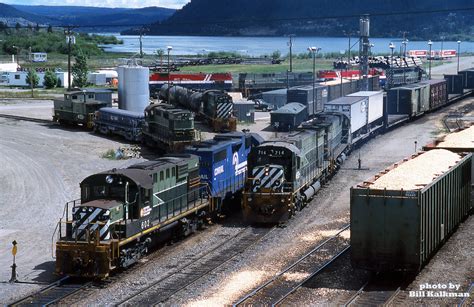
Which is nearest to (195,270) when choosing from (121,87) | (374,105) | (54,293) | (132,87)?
(54,293)

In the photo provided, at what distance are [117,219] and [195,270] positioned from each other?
11.2ft

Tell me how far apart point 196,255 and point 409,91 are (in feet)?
148

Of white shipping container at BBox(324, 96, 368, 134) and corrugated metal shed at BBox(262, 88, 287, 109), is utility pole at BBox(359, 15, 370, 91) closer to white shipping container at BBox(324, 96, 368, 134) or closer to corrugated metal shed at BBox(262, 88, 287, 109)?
corrugated metal shed at BBox(262, 88, 287, 109)

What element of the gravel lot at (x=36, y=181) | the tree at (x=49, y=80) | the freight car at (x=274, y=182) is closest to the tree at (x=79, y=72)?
the tree at (x=49, y=80)

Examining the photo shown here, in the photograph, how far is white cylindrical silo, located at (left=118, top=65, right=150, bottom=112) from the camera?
65.7m

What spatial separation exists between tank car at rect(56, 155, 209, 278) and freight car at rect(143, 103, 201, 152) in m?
21.0

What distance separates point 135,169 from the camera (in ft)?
90.0

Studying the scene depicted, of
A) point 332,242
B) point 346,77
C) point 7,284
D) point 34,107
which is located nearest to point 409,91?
point 346,77

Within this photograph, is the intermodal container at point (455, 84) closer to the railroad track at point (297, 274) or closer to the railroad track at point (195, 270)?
the railroad track at point (195, 270)

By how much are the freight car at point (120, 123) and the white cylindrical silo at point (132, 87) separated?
19.0 feet

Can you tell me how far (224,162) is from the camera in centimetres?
3488

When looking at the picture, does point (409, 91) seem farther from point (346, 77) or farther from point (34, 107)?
point (34, 107)

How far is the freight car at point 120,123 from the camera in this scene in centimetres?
5628

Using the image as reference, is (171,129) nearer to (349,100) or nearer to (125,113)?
(125,113)
